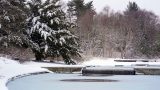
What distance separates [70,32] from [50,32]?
2.20 metres

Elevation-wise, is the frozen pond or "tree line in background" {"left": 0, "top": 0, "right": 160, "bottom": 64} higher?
"tree line in background" {"left": 0, "top": 0, "right": 160, "bottom": 64}

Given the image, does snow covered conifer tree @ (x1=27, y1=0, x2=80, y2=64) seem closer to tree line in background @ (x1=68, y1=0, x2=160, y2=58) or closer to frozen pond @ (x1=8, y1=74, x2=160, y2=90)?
frozen pond @ (x1=8, y1=74, x2=160, y2=90)

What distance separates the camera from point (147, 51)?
190ft

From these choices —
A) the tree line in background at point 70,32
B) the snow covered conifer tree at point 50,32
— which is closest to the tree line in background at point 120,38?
the tree line in background at point 70,32

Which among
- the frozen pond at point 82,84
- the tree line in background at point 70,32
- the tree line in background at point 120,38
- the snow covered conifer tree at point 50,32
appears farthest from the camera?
the tree line in background at point 120,38

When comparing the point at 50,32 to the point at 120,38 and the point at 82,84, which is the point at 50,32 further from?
the point at 120,38

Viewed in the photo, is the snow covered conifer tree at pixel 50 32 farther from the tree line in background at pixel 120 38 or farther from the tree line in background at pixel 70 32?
Answer: the tree line in background at pixel 120 38

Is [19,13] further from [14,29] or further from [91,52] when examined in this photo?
[91,52]

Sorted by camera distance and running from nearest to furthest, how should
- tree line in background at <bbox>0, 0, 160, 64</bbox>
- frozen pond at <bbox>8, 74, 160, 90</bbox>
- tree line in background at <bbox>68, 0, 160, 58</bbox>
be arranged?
frozen pond at <bbox>8, 74, 160, 90</bbox> < tree line in background at <bbox>0, 0, 160, 64</bbox> < tree line in background at <bbox>68, 0, 160, 58</bbox>

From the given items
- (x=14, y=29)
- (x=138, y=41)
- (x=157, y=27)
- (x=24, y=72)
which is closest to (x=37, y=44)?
(x=14, y=29)

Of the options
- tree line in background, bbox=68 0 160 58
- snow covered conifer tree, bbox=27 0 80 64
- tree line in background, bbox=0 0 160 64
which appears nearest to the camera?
tree line in background, bbox=0 0 160 64

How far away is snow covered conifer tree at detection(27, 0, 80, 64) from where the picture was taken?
3194 cm

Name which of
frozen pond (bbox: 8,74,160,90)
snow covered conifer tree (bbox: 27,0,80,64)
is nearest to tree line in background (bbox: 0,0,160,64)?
snow covered conifer tree (bbox: 27,0,80,64)

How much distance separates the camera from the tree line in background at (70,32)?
27688 millimetres
